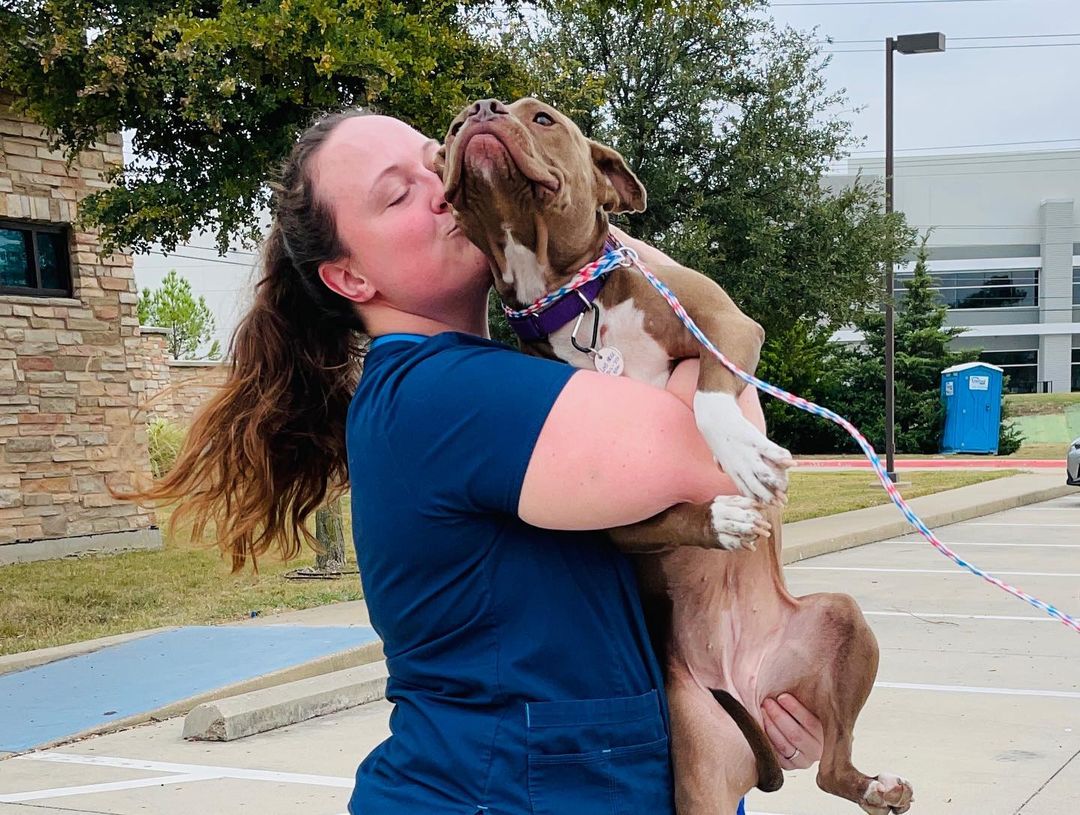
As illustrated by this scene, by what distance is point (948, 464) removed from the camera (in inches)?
1049

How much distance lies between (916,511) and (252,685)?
10815 millimetres

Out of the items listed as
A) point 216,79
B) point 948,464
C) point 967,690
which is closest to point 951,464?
point 948,464

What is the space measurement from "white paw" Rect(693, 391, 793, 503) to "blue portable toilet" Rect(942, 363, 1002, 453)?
28.7 metres

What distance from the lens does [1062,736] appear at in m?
6.08

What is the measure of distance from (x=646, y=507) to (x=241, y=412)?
1.01 meters

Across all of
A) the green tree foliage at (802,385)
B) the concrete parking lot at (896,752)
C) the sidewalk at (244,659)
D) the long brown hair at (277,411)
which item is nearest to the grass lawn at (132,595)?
the sidewalk at (244,659)

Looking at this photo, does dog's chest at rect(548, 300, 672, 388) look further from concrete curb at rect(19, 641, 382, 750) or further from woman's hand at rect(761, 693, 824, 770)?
concrete curb at rect(19, 641, 382, 750)

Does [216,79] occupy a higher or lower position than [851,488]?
higher

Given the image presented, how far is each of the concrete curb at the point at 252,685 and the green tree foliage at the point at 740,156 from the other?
33.5 feet

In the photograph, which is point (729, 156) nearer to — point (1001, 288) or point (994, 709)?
point (994, 709)

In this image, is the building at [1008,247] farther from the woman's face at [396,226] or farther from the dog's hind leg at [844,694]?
the woman's face at [396,226]

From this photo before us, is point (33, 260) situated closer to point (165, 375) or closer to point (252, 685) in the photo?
point (252, 685)

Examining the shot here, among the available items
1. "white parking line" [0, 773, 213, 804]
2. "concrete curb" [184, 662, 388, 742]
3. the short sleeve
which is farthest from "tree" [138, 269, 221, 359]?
the short sleeve

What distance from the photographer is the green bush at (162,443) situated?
18123mm
